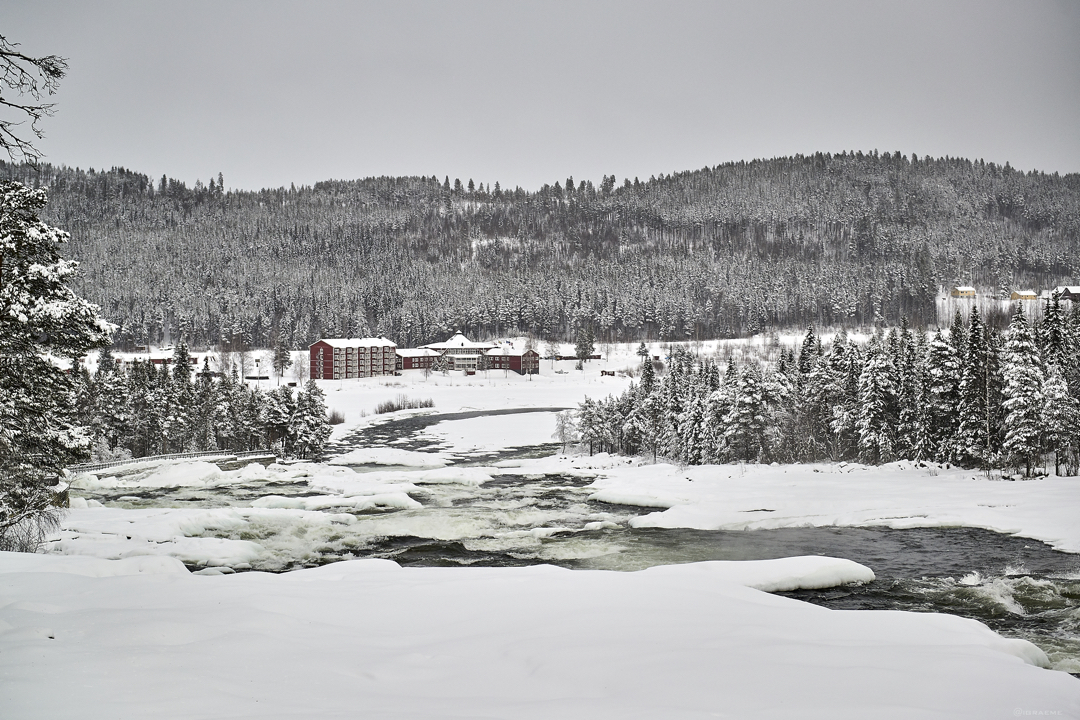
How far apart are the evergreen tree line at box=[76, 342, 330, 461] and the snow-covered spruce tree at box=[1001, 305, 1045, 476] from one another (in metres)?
50.7

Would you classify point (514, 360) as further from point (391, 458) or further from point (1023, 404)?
point (1023, 404)

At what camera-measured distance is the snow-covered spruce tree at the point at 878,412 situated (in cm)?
4600

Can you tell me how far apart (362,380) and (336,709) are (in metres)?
123

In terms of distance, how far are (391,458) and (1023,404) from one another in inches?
1685

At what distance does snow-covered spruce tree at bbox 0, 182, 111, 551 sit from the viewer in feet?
45.9

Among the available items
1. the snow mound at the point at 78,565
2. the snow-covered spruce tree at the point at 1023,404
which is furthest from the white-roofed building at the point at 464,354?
the snow mound at the point at 78,565

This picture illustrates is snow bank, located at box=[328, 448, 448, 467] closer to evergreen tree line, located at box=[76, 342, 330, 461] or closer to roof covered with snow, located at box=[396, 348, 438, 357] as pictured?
evergreen tree line, located at box=[76, 342, 330, 461]

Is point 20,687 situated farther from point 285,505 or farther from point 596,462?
point 596,462

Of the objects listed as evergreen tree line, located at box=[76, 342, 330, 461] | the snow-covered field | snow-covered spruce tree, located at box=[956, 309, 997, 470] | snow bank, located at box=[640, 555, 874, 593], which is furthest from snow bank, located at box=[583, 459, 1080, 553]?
evergreen tree line, located at box=[76, 342, 330, 461]

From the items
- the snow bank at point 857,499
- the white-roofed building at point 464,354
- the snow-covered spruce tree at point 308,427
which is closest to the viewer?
the snow bank at point 857,499

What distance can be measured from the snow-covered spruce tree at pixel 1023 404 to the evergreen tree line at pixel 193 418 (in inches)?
1995

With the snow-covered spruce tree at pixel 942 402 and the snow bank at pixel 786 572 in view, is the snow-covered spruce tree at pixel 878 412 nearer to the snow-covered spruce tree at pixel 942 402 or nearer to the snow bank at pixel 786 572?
the snow-covered spruce tree at pixel 942 402

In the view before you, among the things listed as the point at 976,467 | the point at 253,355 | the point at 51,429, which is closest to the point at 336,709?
the point at 51,429

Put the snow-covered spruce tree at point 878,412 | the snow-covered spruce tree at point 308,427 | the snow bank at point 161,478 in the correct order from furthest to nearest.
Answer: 1. the snow-covered spruce tree at point 308,427
2. the snow-covered spruce tree at point 878,412
3. the snow bank at point 161,478
